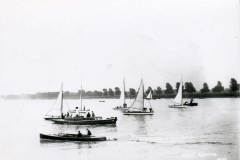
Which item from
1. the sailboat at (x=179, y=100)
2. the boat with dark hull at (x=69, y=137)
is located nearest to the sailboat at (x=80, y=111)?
the boat with dark hull at (x=69, y=137)

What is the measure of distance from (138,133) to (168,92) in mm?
294

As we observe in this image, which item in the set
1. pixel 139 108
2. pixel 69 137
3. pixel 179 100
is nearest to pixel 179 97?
pixel 179 100

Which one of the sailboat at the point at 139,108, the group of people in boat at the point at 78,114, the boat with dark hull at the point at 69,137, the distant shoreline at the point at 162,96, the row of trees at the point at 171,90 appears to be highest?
the row of trees at the point at 171,90

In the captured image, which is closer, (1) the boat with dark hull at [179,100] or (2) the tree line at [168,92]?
(2) the tree line at [168,92]

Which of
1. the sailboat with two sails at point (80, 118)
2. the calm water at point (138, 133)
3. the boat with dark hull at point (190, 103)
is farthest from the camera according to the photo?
the boat with dark hull at point (190, 103)

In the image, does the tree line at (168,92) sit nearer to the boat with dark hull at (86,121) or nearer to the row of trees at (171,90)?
the row of trees at (171,90)

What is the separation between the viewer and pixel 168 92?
104 inches

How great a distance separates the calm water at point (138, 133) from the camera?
2396 millimetres

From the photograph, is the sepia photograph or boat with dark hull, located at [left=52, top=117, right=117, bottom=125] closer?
the sepia photograph

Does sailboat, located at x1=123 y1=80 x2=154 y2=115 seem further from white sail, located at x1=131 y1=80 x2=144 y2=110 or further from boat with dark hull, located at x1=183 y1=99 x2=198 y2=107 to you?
boat with dark hull, located at x1=183 y1=99 x2=198 y2=107

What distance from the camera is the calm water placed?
2396 mm

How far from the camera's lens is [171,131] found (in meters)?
2.63

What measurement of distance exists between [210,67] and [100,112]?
2.33ft

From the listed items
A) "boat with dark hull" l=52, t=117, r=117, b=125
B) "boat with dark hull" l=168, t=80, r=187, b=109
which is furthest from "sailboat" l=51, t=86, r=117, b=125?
"boat with dark hull" l=168, t=80, r=187, b=109
